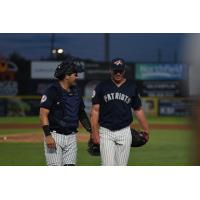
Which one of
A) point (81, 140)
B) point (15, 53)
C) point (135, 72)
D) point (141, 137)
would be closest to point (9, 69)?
point (15, 53)

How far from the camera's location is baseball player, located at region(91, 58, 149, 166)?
555 cm

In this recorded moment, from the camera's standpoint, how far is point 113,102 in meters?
5.55

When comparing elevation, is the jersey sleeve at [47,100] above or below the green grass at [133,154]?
above

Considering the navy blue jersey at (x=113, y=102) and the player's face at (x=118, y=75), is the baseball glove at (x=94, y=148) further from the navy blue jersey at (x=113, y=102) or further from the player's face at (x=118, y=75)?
the player's face at (x=118, y=75)

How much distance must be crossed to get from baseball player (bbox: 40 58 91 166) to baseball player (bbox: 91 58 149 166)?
289 millimetres

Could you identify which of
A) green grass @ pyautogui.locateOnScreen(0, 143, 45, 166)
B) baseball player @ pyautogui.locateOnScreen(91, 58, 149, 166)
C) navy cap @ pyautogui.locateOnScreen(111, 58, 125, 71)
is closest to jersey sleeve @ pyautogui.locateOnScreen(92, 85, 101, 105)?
baseball player @ pyautogui.locateOnScreen(91, 58, 149, 166)

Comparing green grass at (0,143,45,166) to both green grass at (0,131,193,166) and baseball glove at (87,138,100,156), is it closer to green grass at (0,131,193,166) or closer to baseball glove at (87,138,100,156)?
green grass at (0,131,193,166)

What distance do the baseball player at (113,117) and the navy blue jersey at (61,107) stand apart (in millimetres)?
279

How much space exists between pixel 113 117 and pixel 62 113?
0.56 meters

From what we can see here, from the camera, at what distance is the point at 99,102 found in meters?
5.60

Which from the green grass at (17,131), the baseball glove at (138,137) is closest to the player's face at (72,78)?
the baseball glove at (138,137)

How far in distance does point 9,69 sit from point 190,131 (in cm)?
2317

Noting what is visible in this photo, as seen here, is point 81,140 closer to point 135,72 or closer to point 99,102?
point 99,102

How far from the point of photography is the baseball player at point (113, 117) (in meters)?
5.55
